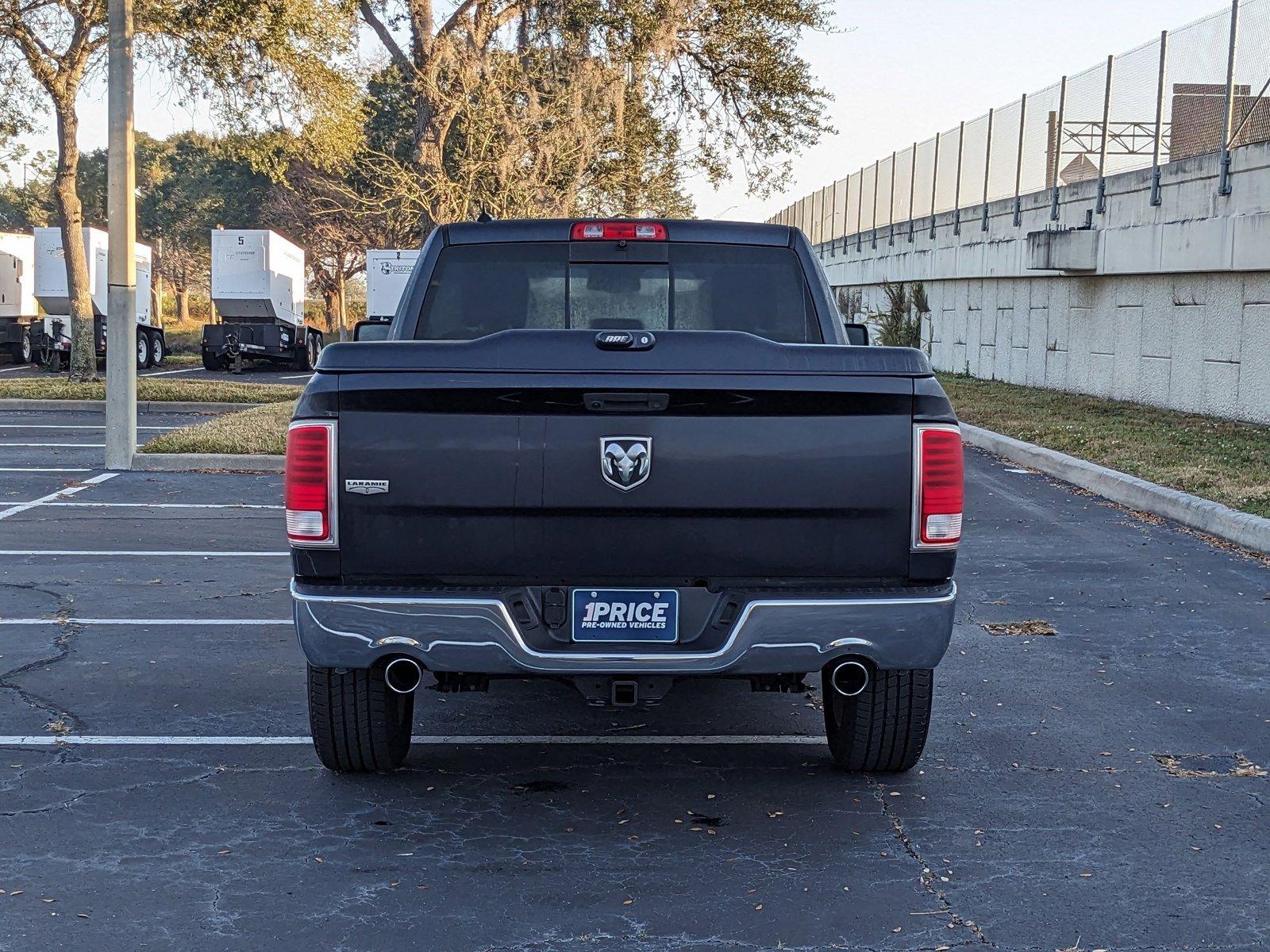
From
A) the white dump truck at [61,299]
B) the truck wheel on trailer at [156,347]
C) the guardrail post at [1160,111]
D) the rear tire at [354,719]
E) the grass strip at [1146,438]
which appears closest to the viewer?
the rear tire at [354,719]

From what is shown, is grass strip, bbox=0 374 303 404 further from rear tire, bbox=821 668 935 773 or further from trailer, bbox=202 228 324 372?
rear tire, bbox=821 668 935 773

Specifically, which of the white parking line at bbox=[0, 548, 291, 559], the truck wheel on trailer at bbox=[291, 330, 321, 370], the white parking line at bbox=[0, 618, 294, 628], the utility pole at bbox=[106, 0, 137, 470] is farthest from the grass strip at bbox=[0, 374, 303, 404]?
the white parking line at bbox=[0, 618, 294, 628]

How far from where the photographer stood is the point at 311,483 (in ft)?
14.8

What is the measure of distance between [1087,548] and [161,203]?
6447cm

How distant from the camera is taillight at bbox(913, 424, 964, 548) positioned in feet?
14.7

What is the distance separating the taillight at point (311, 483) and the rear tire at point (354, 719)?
0.59 meters

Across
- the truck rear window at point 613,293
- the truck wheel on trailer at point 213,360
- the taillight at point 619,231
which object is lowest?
the truck wheel on trailer at point 213,360

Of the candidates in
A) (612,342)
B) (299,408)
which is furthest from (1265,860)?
(299,408)

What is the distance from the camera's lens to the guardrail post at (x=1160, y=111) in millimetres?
20641

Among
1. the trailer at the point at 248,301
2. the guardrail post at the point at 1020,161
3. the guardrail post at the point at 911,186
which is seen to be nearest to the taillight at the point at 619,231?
the guardrail post at the point at 1020,161

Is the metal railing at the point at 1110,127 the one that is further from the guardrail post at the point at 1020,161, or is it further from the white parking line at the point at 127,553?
the white parking line at the point at 127,553

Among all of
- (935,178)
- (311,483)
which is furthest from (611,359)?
(935,178)

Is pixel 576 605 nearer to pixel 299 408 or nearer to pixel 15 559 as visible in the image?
pixel 299 408

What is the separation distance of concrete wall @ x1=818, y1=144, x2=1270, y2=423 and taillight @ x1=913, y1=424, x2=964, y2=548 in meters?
14.2
